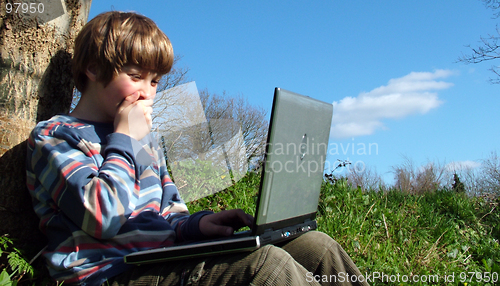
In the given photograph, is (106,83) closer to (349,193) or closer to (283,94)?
(283,94)

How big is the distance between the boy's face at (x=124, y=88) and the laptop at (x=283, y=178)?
737 mm

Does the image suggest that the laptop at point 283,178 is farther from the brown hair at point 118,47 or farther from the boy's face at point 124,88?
the brown hair at point 118,47

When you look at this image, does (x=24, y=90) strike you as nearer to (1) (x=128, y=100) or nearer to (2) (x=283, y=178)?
(1) (x=128, y=100)

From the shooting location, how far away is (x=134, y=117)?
64.2 inches

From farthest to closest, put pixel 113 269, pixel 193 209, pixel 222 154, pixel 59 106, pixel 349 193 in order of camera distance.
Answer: pixel 222 154 → pixel 349 193 → pixel 193 209 → pixel 59 106 → pixel 113 269

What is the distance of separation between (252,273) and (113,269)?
58 cm

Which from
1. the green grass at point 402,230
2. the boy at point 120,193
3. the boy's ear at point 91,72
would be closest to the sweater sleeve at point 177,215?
the boy at point 120,193

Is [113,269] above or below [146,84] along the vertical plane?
below

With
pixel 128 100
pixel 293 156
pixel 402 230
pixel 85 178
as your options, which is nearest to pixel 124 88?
pixel 128 100

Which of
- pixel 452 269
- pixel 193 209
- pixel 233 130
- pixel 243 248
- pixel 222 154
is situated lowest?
pixel 452 269

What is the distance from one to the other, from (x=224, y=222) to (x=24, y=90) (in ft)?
4.13

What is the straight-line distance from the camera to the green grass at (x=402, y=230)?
3.00 m

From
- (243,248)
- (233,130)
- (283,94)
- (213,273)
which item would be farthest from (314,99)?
(233,130)

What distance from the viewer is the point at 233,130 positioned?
6.46 metres
